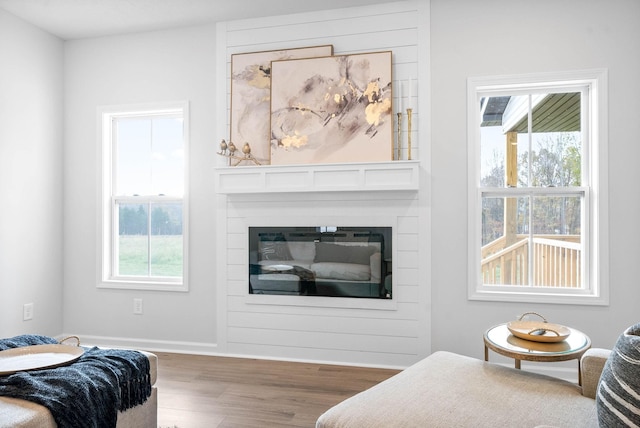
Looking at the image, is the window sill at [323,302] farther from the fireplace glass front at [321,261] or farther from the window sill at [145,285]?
the window sill at [145,285]

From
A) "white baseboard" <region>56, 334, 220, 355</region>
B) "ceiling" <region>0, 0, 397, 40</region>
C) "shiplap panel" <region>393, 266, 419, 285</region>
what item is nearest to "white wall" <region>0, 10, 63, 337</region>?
"ceiling" <region>0, 0, 397, 40</region>

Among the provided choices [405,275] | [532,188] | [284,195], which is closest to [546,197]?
[532,188]

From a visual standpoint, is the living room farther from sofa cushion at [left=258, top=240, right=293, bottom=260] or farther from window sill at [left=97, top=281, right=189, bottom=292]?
sofa cushion at [left=258, top=240, right=293, bottom=260]

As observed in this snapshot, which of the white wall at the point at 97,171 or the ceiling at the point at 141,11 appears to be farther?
the white wall at the point at 97,171

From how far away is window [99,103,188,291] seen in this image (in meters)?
3.86

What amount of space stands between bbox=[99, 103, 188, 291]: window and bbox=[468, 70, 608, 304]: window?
2.44 m

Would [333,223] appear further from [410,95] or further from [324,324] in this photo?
[410,95]

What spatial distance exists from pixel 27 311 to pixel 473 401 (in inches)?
141

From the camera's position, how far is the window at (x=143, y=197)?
3.86 metres

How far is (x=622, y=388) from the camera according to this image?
51.7 inches

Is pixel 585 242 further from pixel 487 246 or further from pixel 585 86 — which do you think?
pixel 585 86

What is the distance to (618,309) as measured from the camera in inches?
119

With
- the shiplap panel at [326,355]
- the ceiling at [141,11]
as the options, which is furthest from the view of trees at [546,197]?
the ceiling at [141,11]

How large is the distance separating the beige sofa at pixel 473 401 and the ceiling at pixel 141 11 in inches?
107
